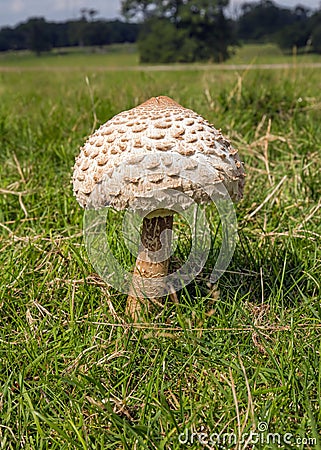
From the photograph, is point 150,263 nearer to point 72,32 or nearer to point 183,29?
point 183,29

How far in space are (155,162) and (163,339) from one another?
2.50 feet

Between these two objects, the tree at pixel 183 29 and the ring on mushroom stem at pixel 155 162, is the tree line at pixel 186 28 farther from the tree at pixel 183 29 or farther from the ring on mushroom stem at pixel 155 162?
the ring on mushroom stem at pixel 155 162

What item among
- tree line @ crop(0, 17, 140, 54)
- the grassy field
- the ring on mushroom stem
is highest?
tree line @ crop(0, 17, 140, 54)

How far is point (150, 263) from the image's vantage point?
2.26 metres

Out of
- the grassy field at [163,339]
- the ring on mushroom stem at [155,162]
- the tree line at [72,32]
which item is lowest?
the grassy field at [163,339]

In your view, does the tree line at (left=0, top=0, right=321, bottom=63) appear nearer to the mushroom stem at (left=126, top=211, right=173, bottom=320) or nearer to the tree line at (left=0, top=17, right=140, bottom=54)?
the tree line at (left=0, top=17, right=140, bottom=54)

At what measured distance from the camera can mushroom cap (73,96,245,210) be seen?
5.67ft

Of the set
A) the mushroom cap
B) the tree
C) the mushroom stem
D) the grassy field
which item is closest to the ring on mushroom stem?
the mushroom cap

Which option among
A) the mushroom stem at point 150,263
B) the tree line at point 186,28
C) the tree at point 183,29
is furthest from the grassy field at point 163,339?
the tree at point 183,29

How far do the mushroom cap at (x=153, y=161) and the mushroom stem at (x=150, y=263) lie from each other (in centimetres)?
38

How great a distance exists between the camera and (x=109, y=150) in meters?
1.80

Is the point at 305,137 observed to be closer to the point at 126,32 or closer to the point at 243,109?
the point at 243,109

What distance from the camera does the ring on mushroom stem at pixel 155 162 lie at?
5.68ft

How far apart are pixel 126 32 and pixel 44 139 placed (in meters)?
64.2
